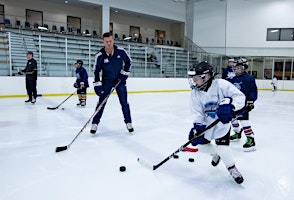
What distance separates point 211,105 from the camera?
1685mm

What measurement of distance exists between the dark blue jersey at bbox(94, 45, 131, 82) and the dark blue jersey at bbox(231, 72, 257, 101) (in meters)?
1.34

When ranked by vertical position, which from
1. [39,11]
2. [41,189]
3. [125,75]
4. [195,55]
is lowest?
[41,189]

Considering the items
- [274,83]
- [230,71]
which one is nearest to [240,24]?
[274,83]

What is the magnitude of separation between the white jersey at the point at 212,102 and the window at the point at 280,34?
15.6 metres

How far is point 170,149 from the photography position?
2523 mm

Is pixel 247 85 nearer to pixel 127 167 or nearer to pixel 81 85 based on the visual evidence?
pixel 127 167

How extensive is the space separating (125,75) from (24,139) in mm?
1384

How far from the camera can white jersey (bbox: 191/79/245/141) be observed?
1.66 metres

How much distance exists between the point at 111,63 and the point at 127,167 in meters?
1.45

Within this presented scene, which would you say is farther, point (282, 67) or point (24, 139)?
point (282, 67)

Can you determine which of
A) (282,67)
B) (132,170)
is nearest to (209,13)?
(282,67)

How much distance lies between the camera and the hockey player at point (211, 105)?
63.5 inches

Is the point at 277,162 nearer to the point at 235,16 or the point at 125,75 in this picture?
the point at 125,75

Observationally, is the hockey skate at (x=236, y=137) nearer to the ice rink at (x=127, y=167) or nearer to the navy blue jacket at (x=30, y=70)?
Result: the ice rink at (x=127, y=167)
